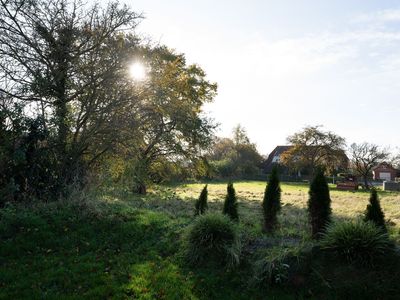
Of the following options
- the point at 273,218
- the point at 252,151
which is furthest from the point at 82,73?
the point at 252,151

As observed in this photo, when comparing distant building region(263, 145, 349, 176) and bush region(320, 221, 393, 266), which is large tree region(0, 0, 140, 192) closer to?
bush region(320, 221, 393, 266)

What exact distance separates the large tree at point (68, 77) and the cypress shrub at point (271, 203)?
6.03 metres

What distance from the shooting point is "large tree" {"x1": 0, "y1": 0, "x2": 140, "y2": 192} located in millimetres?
11969

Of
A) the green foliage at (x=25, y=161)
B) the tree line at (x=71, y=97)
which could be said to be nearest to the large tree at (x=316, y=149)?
the tree line at (x=71, y=97)

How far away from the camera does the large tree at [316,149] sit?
38344 mm

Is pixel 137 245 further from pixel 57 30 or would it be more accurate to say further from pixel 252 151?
pixel 252 151

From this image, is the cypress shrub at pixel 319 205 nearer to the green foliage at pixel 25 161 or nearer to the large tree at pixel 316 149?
the green foliage at pixel 25 161

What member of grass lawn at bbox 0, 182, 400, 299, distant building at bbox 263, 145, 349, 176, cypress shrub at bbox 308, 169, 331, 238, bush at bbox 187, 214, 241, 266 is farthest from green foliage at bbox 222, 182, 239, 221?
distant building at bbox 263, 145, 349, 176

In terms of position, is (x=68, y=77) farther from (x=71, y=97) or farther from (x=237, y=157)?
(x=237, y=157)

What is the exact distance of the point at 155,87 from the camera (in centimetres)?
1412

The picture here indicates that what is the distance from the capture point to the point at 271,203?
857 cm

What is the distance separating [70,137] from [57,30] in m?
4.01

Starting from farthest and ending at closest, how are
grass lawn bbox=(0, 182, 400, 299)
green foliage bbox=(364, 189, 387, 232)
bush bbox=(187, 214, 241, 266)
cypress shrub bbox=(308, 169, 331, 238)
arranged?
cypress shrub bbox=(308, 169, 331, 238), green foliage bbox=(364, 189, 387, 232), bush bbox=(187, 214, 241, 266), grass lawn bbox=(0, 182, 400, 299)

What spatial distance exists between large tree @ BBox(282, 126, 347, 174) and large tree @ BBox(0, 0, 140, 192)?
30.1m
